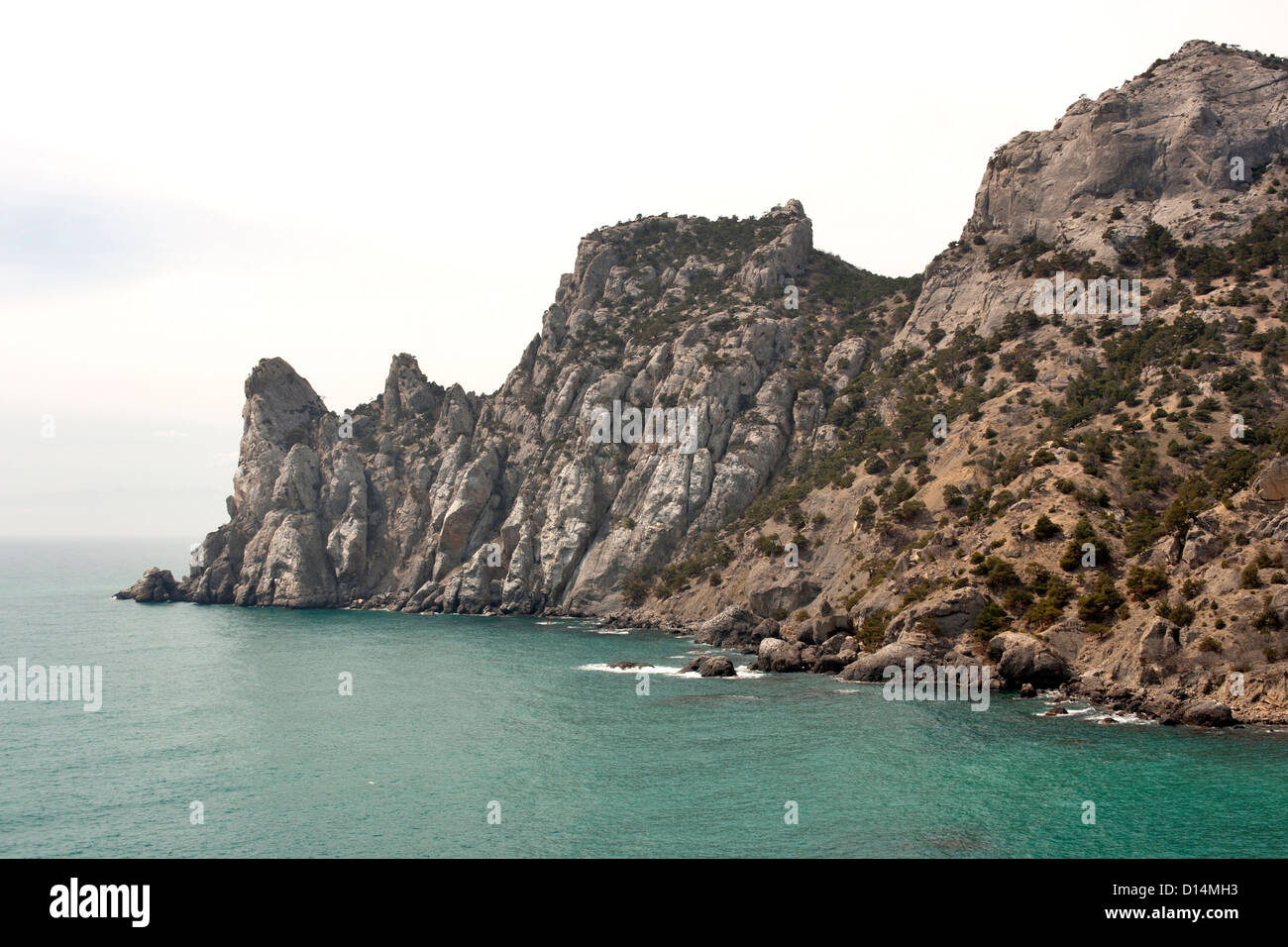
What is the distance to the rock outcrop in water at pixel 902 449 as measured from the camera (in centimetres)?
6931

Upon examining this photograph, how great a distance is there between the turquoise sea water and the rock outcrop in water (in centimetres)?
1041

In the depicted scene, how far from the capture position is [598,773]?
51.8 meters

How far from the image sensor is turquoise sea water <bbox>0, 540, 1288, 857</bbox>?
135 ft

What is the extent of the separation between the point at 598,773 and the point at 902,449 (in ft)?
220

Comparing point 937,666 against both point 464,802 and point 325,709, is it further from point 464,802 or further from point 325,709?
point 325,709

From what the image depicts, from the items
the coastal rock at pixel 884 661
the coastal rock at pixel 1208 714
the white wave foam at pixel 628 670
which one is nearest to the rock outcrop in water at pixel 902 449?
the coastal rock at pixel 1208 714

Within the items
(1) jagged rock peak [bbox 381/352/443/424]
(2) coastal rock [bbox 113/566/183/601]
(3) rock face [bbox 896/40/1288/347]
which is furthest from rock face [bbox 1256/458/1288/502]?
(2) coastal rock [bbox 113/566/183/601]

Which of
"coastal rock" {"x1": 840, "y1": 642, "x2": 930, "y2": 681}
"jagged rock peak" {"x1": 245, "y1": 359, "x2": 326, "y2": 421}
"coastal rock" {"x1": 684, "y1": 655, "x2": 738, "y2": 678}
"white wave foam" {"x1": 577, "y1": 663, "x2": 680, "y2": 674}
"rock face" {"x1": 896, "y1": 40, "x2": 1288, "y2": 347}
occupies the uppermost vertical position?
"rock face" {"x1": 896, "y1": 40, "x2": 1288, "y2": 347}

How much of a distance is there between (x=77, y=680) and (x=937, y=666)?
2930 inches

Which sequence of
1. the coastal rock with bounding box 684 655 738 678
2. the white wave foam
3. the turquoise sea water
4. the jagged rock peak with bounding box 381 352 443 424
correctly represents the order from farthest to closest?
1. the jagged rock peak with bounding box 381 352 443 424
2. the white wave foam
3. the coastal rock with bounding box 684 655 738 678
4. the turquoise sea water

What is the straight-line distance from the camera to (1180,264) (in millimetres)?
103188

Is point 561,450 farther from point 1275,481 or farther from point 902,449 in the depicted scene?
point 1275,481

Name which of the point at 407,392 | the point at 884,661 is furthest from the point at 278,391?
the point at 884,661

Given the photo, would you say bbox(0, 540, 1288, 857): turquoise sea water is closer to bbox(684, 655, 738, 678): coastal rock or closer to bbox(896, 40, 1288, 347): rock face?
bbox(684, 655, 738, 678): coastal rock
